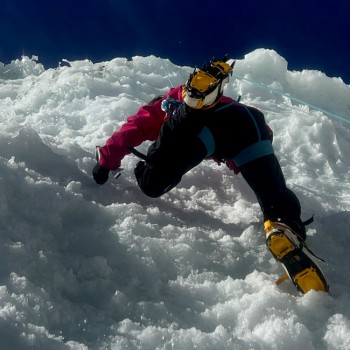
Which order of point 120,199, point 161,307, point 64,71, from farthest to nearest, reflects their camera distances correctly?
point 64,71 < point 120,199 < point 161,307

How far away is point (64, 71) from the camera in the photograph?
7859mm

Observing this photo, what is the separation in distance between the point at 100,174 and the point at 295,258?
1638 mm

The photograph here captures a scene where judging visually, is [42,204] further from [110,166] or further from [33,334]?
[33,334]

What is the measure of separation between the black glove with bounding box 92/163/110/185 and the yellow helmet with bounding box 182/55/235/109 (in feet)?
2.86

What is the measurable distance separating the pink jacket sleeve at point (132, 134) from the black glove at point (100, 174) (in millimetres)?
34

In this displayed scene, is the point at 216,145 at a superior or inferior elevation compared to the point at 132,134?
inferior

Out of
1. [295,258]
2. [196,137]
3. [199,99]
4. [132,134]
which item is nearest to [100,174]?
[132,134]

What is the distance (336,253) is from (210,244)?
0.89 metres

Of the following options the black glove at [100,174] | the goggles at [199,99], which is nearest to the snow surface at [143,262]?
the black glove at [100,174]

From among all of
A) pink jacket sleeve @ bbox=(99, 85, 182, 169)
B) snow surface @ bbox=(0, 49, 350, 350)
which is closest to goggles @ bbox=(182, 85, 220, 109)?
pink jacket sleeve @ bbox=(99, 85, 182, 169)

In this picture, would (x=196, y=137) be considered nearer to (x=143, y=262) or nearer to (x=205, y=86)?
(x=205, y=86)

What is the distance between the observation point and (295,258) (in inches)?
117

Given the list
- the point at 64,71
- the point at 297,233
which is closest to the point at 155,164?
the point at 297,233

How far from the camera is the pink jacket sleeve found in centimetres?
385
